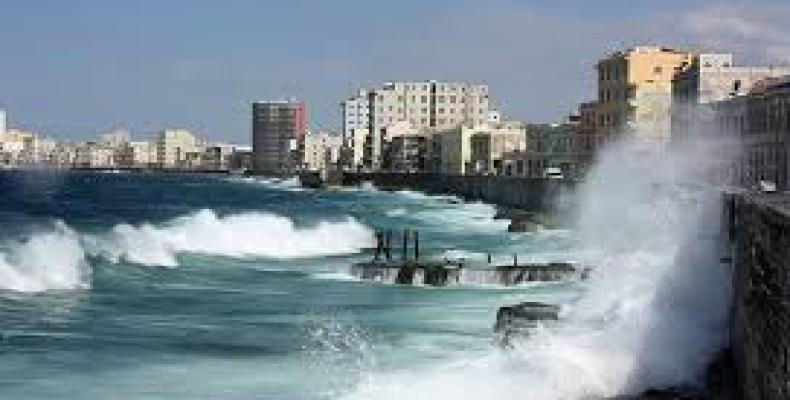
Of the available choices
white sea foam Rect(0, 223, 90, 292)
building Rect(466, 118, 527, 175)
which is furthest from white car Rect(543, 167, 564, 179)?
white sea foam Rect(0, 223, 90, 292)

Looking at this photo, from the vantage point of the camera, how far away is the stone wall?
12.9m

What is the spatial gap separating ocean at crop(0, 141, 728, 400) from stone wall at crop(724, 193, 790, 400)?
4.22ft

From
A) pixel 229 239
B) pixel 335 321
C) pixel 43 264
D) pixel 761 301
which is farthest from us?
pixel 229 239

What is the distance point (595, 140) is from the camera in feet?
352

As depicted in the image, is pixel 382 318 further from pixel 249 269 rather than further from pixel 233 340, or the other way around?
pixel 249 269

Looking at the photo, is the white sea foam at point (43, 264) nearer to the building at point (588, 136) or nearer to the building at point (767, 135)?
the building at point (767, 135)

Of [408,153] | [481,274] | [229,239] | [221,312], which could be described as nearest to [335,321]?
[221,312]

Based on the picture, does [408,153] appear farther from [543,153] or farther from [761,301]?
[761,301]

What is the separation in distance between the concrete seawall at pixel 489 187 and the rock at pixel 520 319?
51904mm

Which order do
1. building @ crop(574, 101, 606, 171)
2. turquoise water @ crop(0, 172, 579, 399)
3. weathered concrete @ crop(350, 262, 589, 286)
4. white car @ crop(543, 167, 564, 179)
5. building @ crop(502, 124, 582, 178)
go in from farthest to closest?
1. building @ crop(502, 124, 582, 178)
2. building @ crop(574, 101, 606, 171)
3. white car @ crop(543, 167, 564, 179)
4. weathered concrete @ crop(350, 262, 589, 286)
5. turquoise water @ crop(0, 172, 579, 399)

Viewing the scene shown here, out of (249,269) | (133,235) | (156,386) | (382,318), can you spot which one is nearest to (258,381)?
(156,386)

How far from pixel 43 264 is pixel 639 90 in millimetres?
64233

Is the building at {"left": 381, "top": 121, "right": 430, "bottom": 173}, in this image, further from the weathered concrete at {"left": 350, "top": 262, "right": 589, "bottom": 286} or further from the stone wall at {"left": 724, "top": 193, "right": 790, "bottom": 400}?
the stone wall at {"left": 724, "top": 193, "right": 790, "bottom": 400}

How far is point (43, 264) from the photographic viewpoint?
129 ft
